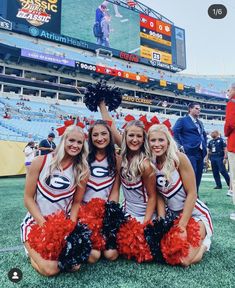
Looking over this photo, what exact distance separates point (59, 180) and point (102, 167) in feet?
1.15

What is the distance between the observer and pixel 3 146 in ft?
27.8

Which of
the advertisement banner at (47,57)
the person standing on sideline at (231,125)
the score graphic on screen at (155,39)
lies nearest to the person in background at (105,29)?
the score graphic on screen at (155,39)

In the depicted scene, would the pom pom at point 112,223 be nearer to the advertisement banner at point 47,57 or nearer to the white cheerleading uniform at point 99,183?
the white cheerleading uniform at point 99,183

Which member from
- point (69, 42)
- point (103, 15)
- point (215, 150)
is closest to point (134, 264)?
point (215, 150)

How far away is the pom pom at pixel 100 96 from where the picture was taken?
245 cm

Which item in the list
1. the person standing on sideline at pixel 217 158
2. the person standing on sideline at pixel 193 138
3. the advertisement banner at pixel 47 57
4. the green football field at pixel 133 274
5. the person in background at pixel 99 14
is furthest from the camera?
the person in background at pixel 99 14

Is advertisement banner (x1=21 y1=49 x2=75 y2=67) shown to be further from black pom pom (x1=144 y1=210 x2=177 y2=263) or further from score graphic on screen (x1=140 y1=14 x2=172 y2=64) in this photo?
black pom pom (x1=144 y1=210 x2=177 y2=263)

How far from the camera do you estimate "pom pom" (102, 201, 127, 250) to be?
180 cm

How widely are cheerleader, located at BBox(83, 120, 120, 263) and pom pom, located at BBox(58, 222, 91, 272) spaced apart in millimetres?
442

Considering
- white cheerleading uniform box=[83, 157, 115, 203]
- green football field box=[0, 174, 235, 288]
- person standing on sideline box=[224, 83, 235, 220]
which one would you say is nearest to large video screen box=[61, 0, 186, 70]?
person standing on sideline box=[224, 83, 235, 220]

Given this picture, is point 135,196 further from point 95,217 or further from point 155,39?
point 155,39

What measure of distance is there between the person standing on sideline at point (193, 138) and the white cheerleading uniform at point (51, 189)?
2.09 meters

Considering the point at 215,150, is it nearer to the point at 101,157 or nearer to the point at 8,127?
the point at 101,157

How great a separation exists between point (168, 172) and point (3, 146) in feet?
25.1
